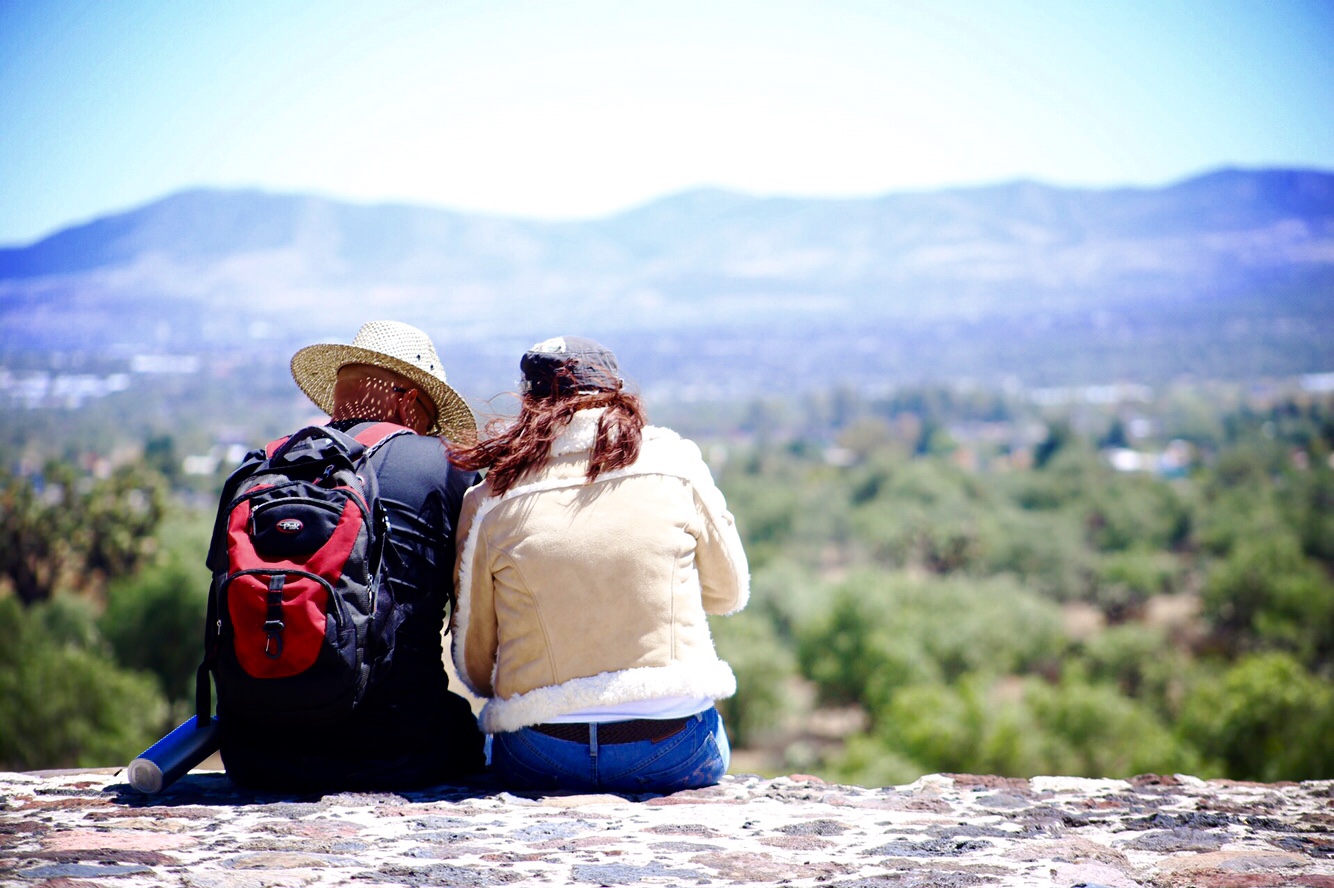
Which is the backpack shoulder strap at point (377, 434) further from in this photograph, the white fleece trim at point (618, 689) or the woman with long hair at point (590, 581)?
the white fleece trim at point (618, 689)

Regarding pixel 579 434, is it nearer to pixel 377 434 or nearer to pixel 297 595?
pixel 377 434

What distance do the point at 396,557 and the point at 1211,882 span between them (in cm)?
220

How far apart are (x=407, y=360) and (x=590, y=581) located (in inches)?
41.6

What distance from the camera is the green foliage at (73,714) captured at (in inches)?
976

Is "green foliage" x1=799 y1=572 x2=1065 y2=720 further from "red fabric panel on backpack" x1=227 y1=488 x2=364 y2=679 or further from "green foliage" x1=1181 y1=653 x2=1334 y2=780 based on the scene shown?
"red fabric panel on backpack" x1=227 y1=488 x2=364 y2=679

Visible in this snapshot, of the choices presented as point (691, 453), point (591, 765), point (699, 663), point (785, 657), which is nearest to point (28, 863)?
point (591, 765)

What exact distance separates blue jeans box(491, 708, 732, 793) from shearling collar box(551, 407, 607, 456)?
32.8 inches

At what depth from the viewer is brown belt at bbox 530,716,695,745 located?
10.7 ft

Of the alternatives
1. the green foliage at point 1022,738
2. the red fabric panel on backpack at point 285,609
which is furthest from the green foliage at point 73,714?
the red fabric panel on backpack at point 285,609

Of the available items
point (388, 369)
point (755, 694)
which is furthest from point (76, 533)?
point (388, 369)

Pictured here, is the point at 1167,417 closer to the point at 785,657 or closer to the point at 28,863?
the point at 785,657

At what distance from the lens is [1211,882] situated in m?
2.52

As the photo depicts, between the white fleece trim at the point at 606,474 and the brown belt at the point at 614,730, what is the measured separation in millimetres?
271

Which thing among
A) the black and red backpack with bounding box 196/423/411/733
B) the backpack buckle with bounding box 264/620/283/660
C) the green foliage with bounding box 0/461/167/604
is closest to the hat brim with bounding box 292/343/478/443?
the black and red backpack with bounding box 196/423/411/733
